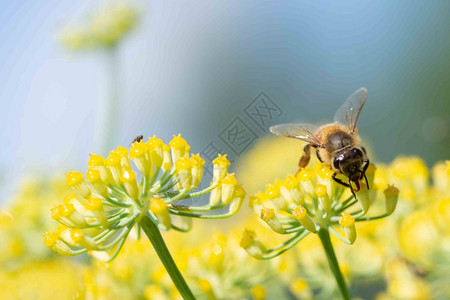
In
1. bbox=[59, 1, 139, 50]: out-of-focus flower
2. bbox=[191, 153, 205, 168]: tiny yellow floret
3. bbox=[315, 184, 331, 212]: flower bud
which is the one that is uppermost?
bbox=[59, 1, 139, 50]: out-of-focus flower

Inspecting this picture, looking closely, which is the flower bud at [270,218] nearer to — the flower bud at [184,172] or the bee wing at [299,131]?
the flower bud at [184,172]

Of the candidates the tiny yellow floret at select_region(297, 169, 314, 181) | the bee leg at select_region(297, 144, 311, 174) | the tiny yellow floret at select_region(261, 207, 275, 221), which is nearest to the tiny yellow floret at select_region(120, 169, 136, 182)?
the tiny yellow floret at select_region(261, 207, 275, 221)

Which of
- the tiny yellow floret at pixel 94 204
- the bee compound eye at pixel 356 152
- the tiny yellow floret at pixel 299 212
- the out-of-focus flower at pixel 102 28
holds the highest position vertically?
the out-of-focus flower at pixel 102 28

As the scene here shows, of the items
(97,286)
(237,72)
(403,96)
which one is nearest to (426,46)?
(403,96)

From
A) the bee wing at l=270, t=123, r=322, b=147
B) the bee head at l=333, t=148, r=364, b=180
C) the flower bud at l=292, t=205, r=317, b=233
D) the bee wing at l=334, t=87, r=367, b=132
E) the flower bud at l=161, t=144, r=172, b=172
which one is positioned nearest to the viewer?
the flower bud at l=292, t=205, r=317, b=233

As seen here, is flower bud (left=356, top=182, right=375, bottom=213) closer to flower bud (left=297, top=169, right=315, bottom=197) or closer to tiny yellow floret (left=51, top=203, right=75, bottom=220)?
flower bud (left=297, top=169, right=315, bottom=197)

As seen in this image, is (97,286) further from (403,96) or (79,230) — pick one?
(403,96)

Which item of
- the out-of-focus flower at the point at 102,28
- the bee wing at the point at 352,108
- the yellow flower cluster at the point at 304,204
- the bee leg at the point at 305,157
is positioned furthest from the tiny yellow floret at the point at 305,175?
the out-of-focus flower at the point at 102,28
